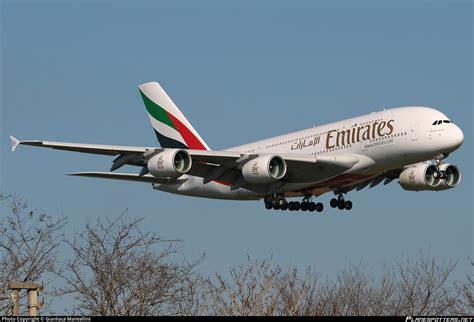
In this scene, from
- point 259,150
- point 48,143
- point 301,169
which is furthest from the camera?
point 259,150

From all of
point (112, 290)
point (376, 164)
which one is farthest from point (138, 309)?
point (376, 164)

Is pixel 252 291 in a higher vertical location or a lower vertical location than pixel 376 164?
lower

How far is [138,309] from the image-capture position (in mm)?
36469

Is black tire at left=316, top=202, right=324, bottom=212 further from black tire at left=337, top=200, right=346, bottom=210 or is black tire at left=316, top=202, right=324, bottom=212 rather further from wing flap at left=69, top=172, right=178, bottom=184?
wing flap at left=69, top=172, right=178, bottom=184

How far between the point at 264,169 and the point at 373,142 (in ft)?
17.1

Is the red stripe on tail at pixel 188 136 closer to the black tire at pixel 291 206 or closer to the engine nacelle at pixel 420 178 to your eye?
the black tire at pixel 291 206

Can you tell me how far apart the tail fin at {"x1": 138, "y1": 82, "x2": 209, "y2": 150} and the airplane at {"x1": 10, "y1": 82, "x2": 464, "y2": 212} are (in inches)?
139

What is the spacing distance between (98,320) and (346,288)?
107 feet

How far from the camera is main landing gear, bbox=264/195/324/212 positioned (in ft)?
173

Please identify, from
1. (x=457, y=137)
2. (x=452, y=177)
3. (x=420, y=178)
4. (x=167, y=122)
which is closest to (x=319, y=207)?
(x=420, y=178)

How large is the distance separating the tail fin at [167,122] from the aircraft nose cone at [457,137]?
17.0 m

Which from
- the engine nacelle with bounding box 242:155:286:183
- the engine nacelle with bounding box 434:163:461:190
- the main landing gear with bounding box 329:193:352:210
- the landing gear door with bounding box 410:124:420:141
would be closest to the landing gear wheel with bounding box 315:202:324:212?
the main landing gear with bounding box 329:193:352:210

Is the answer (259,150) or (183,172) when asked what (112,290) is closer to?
(183,172)

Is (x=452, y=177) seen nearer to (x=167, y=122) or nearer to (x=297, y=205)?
(x=297, y=205)
